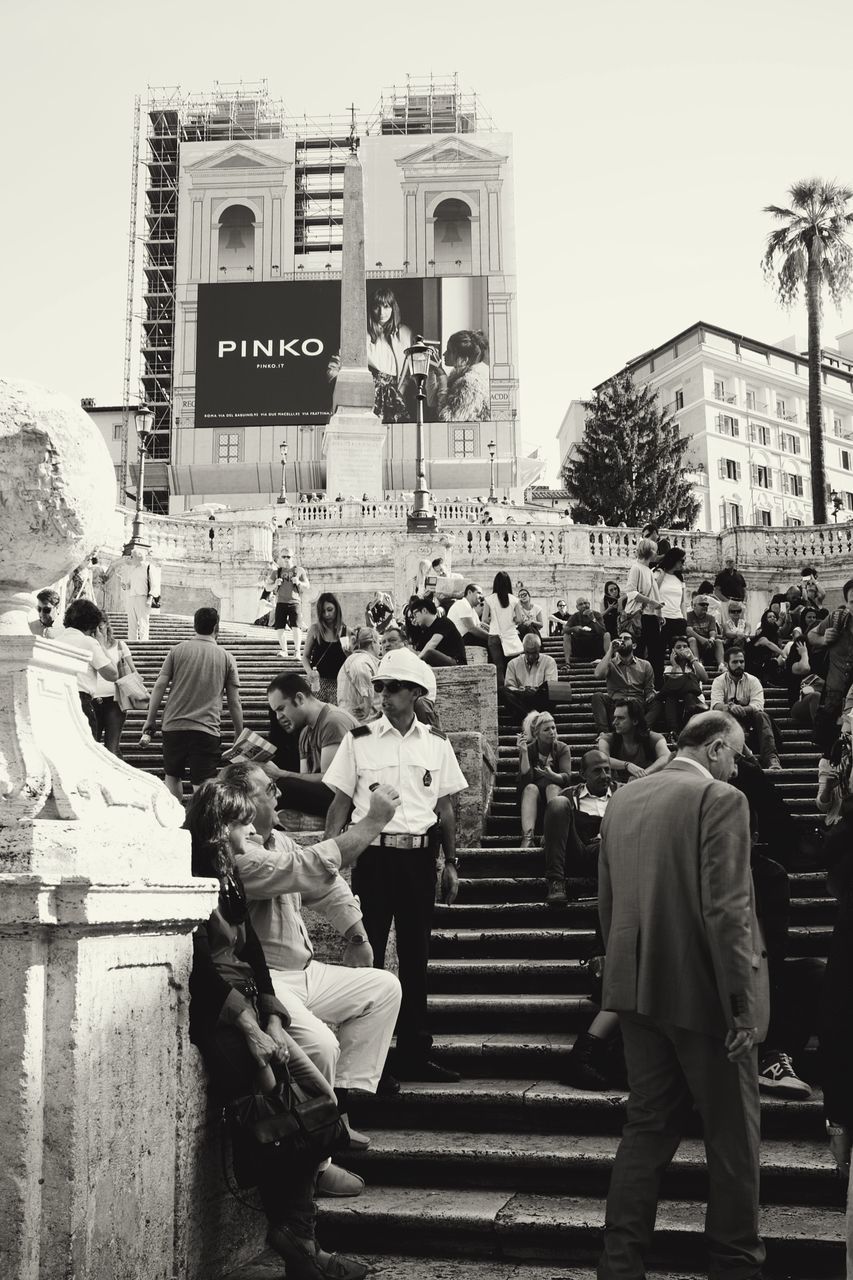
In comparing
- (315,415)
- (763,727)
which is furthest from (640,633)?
(315,415)

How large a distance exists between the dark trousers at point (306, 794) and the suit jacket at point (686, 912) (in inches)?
119

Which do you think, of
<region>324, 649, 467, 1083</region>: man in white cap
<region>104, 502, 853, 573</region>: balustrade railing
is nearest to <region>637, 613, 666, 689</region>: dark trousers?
<region>324, 649, 467, 1083</region>: man in white cap

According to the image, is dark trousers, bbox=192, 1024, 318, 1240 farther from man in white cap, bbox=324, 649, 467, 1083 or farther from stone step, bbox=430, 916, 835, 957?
stone step, bbox=430, 916, 835, 957

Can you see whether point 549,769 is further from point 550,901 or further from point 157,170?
point 157,170

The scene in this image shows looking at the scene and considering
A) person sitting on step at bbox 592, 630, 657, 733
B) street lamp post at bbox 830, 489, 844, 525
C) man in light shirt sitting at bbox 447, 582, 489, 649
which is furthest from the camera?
street lamp post at bbox 830, 489, 844, 525

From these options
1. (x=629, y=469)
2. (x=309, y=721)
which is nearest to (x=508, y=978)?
(x=309, y=721)

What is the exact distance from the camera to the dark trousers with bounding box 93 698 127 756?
34.5ft

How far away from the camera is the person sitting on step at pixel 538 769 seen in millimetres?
8836

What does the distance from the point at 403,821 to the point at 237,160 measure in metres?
64.9

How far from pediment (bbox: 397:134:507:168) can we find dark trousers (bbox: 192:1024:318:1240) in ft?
215

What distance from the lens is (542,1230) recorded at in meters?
4.57

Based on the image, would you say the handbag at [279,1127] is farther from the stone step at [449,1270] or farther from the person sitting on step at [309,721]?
the person sitting on step at [309,721]

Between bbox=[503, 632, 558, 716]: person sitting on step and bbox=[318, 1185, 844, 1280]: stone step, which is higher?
bbox=[503, 632, 558, 716]: person sitting on step

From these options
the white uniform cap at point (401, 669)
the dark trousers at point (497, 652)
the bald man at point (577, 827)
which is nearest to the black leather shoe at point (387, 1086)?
the white uniform cap at point (401, 669)
